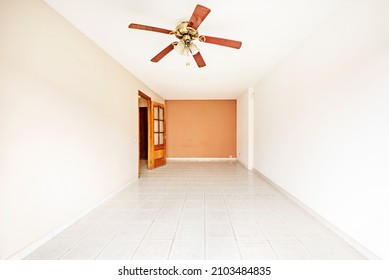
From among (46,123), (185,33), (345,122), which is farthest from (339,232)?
(46,123)

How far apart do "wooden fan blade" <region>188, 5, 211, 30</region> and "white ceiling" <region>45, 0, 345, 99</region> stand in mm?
207

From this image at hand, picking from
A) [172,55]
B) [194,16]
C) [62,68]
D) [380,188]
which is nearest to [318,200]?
[380,188]

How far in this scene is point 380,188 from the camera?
151 centimetres

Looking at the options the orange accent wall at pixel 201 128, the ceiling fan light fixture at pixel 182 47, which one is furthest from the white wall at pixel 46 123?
the orange accent wall at pixel 201 128

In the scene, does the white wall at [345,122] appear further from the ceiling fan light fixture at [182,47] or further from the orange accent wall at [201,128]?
the orange accent wall at [201,128]

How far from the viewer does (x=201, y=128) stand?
7359 mm

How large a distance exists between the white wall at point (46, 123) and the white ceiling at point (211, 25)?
0.29 m

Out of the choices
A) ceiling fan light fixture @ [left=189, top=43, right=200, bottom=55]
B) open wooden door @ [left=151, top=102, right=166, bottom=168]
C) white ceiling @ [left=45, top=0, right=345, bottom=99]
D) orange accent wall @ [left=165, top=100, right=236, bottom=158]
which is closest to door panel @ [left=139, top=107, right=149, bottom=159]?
orange accent wall @ [left=165, top=100, right=236, bottom=158]

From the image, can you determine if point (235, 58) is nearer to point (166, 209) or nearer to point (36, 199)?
point (166, 209)

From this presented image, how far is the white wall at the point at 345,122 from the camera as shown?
1522 millimetres

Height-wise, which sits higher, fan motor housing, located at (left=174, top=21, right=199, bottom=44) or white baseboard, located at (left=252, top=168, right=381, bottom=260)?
fan motor housing, located at (left=174, top=21, right=199, bottom=44)

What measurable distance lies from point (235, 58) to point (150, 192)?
9.33 ft

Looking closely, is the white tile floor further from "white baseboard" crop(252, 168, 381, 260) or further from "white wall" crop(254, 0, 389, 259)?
"white wall" crop(254, 0, 389, 259)

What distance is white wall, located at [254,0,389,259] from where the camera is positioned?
1.52 metres
